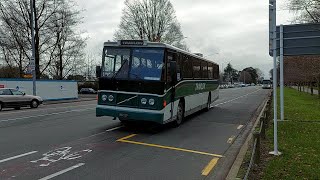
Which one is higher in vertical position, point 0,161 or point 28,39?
point 28,39

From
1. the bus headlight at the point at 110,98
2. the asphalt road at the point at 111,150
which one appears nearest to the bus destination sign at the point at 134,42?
the bus headlight at the point at 110,98

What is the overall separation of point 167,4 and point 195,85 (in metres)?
54.2

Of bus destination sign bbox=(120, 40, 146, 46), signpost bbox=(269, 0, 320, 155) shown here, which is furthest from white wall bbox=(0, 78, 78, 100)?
signpost bbox=(269, 0, 320, 155)

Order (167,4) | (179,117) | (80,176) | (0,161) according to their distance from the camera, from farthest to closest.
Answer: (167,4)
(179,117)
(0,161)
(80,176)

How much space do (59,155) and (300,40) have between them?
648 centimetres

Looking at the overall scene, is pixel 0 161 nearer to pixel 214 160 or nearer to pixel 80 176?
pixel 80 176

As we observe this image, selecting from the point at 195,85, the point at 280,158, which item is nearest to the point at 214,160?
the point at 280,158

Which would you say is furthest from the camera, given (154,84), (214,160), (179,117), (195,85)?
(195,85)

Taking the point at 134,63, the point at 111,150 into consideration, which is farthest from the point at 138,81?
the point at 111,150

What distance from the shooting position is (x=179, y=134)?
13.2 metres

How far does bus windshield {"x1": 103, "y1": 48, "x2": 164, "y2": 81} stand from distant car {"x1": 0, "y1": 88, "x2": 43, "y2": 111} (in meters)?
15.2

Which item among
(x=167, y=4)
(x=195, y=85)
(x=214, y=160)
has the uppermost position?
(x=167, y=4)

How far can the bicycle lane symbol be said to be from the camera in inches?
330

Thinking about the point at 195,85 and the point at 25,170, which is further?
the point at 195,85
